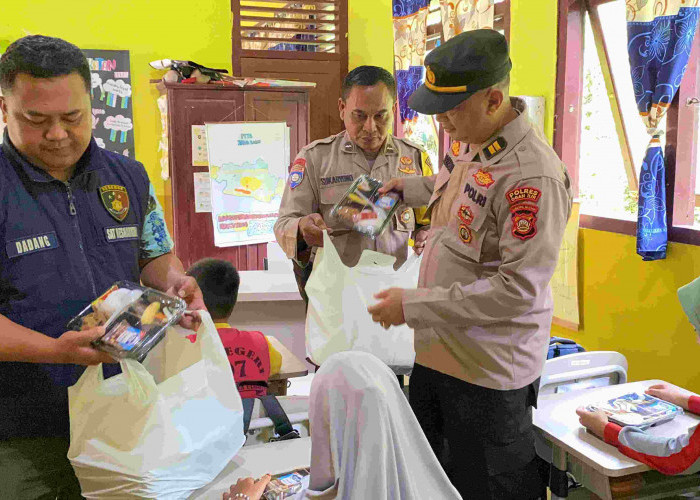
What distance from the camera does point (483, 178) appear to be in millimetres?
1639

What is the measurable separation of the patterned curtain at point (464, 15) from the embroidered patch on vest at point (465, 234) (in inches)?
110

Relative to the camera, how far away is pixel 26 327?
136 cm

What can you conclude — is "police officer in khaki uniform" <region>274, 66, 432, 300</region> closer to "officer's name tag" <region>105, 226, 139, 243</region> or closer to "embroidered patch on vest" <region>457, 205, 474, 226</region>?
"embroidered patch on vest" <region>457, 205, 474, 226</region>

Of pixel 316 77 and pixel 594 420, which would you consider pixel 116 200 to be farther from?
pixel 316 77

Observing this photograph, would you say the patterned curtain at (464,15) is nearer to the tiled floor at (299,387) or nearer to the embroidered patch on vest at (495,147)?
the tiled floor at (299,387)

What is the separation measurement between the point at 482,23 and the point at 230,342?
9.75 ft

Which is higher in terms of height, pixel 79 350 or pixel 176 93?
pixel 176 93

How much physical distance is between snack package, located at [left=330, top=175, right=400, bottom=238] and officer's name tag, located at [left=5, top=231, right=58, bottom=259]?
89 cm

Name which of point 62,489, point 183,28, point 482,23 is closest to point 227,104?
point 183,28

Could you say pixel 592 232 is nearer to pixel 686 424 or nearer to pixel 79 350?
pixel 686 424

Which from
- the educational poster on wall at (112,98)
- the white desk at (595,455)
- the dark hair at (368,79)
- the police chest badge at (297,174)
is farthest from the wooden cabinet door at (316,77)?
the white desk at (595,455)

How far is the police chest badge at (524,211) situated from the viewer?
4.99ft

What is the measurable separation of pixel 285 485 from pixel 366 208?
2.92 feet

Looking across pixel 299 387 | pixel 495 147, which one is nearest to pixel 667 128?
pixel 495 147
